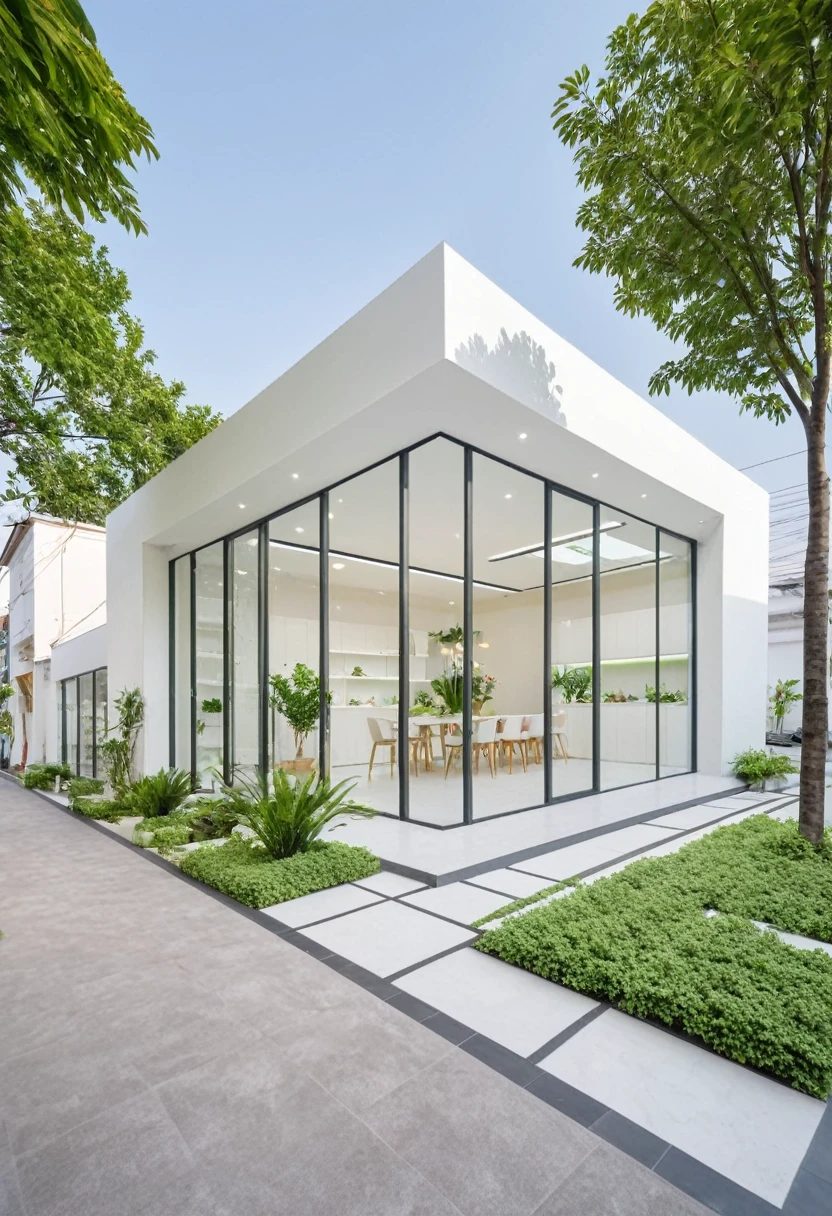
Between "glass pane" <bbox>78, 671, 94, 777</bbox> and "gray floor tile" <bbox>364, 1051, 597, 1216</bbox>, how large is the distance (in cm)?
1111

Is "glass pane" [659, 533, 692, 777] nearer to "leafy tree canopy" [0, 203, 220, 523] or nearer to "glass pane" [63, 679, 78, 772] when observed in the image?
"leafy tree canopy" [0, 203, 220, 523]

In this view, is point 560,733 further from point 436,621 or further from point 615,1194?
point 615,1194

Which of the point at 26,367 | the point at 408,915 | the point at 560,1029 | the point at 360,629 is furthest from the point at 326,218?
the point at 560,1029

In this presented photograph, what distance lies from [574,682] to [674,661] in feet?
4.71

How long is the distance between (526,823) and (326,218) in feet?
34.4

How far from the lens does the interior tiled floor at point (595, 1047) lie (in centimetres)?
173

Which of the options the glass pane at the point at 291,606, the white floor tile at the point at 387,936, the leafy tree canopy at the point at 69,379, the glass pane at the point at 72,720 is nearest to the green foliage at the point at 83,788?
the glass pane at the point at 291,606

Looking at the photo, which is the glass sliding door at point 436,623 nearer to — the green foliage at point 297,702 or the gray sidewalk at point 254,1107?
the green foliage at point 297,702

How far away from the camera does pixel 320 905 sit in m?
3.73

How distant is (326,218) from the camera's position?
34.4ft

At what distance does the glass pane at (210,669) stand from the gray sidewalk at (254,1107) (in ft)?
16.2

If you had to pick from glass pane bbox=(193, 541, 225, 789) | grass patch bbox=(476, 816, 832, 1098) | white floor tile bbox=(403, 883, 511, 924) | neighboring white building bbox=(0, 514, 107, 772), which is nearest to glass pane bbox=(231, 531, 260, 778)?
glass pane bbox=(193, 541, 225, 789)

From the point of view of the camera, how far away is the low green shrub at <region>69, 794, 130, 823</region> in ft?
22.4

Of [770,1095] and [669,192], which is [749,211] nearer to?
[669,192]
